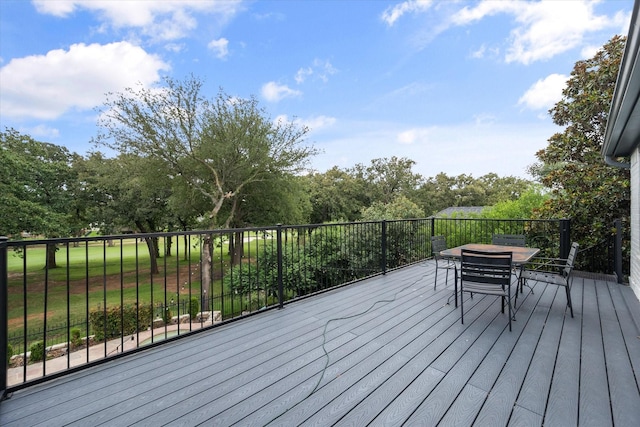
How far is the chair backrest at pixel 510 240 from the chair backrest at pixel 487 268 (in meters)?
1.96

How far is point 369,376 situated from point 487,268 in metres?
1.72

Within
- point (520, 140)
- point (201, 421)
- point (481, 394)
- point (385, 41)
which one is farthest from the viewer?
point (520, 140)

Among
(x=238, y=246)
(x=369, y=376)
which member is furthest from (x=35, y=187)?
(x=369, y=376)

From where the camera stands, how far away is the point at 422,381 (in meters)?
1.85

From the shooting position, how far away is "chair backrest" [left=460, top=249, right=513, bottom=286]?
108 inches

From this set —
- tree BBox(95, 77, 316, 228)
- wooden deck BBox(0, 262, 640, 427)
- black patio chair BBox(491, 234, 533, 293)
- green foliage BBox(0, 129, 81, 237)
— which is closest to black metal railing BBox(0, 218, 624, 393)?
wooden deck BBox(0, 262, 640, 427)

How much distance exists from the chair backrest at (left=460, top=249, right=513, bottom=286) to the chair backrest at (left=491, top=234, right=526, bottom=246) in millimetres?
1957

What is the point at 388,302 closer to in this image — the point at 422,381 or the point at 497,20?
the point at 422,381

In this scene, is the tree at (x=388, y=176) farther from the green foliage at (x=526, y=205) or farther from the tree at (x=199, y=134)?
the green foliage at (x=526, y=205)

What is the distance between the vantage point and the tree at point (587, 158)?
5500 mm

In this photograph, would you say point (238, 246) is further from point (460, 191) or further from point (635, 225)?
point (460, 191)

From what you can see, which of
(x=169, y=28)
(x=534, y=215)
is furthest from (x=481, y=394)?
(x=169, y=28)

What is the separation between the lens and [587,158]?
6242 mm

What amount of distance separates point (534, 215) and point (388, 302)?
5.25 metres
